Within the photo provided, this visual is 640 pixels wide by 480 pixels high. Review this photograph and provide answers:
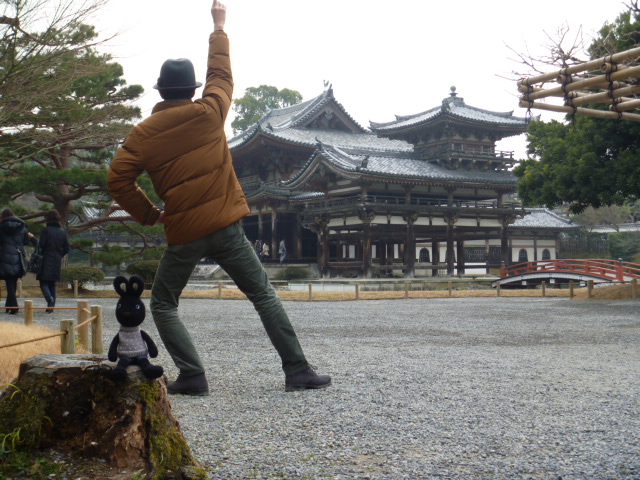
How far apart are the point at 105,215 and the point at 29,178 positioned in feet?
10.2

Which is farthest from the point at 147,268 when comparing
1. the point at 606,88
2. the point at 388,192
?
the point at 606,88

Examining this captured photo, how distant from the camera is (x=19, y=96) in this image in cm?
755

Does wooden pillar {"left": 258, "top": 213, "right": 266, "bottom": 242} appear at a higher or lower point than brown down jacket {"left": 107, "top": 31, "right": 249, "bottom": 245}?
higher

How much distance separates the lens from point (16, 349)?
5535 mm

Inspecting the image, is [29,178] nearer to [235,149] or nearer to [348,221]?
[348,221]

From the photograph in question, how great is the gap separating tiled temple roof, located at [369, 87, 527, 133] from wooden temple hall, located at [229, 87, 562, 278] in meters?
0.07

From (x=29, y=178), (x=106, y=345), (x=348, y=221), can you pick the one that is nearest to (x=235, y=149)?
(x=348, y=221)

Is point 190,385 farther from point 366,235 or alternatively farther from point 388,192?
point 388,192

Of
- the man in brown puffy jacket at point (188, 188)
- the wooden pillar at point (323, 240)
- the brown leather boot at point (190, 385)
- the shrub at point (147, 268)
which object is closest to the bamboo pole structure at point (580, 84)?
the man in brown puffy jacket at point (188, 188)

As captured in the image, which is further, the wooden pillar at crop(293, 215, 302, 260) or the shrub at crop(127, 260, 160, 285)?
the wooden pillar at crop(293, 215, 302, 260)

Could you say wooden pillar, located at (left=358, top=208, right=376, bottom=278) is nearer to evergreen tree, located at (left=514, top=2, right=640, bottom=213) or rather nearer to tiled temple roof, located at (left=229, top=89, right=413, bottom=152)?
tiled temple roof, located at (left=229, top=89, right=413, bottom=152)

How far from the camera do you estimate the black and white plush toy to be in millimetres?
2750

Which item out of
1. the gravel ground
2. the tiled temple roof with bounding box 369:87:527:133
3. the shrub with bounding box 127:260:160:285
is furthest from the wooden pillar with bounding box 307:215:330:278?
the gravel ground

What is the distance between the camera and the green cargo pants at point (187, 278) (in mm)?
4074
